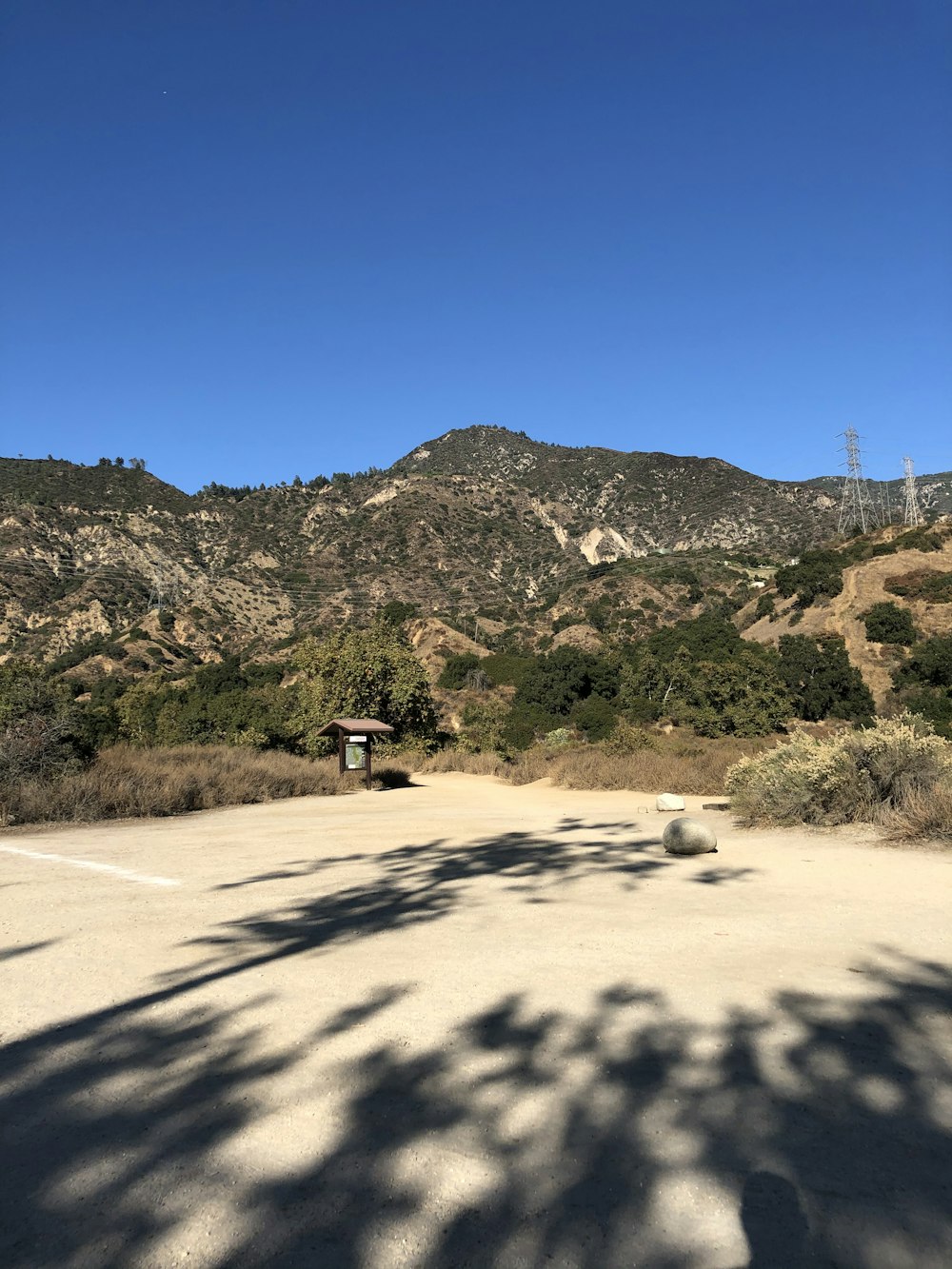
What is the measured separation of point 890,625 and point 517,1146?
1753 inches

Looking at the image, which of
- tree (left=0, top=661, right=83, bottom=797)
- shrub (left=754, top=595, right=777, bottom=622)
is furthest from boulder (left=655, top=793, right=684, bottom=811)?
shrub (left=754, top=595, right=777, bottom=622)

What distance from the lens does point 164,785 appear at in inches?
575

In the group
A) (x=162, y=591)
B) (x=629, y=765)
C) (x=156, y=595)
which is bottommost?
(x=629, y=765)

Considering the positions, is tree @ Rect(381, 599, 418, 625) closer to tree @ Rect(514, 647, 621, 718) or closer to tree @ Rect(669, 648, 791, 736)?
tree @ Rect(514, 647, 621, 718)

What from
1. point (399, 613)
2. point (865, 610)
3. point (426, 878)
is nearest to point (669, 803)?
point (426, 878)

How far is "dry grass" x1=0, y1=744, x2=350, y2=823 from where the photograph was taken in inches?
501

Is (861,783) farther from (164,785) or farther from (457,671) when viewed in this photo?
(457,671)

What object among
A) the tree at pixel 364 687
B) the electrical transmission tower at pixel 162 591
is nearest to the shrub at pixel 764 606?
the tree at pixel 364 687

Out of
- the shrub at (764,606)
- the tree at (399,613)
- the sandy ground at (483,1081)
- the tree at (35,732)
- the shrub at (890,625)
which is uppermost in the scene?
the tree at (399,613)

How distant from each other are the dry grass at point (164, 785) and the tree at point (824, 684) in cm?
2342

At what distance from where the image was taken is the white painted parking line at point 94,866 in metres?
7.57

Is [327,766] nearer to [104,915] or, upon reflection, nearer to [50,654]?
[104,915]

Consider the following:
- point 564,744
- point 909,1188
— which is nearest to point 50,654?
point 564,744

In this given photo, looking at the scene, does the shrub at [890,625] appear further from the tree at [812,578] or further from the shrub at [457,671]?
the shrub at [457,671]
